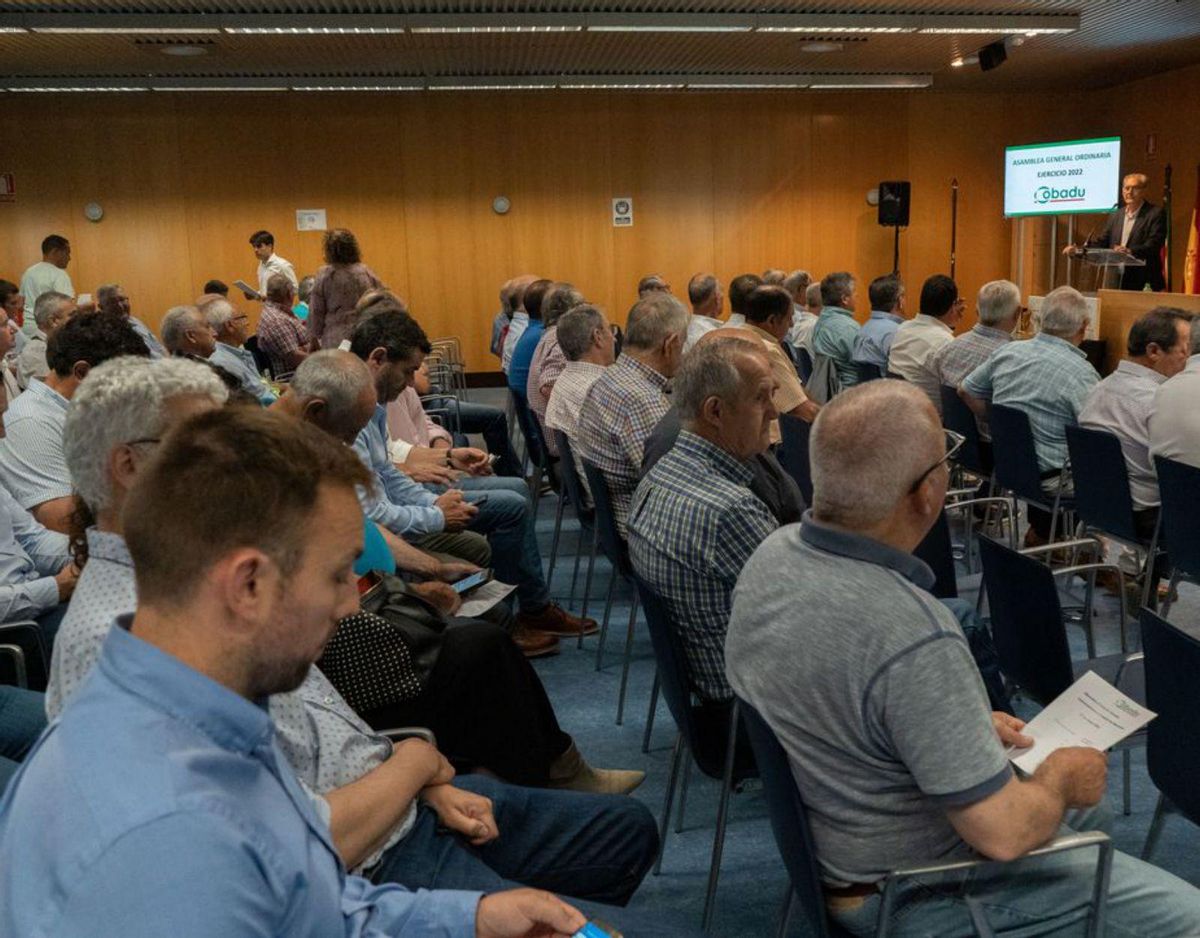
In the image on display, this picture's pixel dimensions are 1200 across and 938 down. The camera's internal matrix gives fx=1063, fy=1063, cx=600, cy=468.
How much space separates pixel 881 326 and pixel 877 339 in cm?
10

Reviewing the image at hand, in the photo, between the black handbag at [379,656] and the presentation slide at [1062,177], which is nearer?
the black handbag at [379,656]

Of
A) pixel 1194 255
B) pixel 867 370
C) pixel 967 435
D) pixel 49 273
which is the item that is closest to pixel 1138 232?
pixel 1194 255

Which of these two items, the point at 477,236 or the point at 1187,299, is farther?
the point at 477,236

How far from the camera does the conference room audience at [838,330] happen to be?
7.30m

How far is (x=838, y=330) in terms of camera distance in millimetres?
7379

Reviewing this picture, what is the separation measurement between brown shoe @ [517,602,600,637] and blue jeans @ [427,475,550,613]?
29 mm

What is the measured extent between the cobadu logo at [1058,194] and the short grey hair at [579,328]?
9301 mm

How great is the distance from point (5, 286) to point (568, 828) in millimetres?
6820

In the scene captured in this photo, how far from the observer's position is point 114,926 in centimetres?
89

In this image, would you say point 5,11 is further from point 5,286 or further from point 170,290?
point 170,290

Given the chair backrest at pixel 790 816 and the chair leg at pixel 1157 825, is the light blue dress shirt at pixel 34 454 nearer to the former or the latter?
the chair backrest at pixel 790 816

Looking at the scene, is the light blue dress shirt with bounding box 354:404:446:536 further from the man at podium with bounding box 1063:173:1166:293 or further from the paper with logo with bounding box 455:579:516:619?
the man at podium with bounding box 1063:173:1166:293

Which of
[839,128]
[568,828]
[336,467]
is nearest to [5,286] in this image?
[568,828]

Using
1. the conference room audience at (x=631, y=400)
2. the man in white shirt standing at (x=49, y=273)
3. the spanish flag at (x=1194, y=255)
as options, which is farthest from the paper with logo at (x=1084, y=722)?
the spanish flag at (x=1194, y=255)
